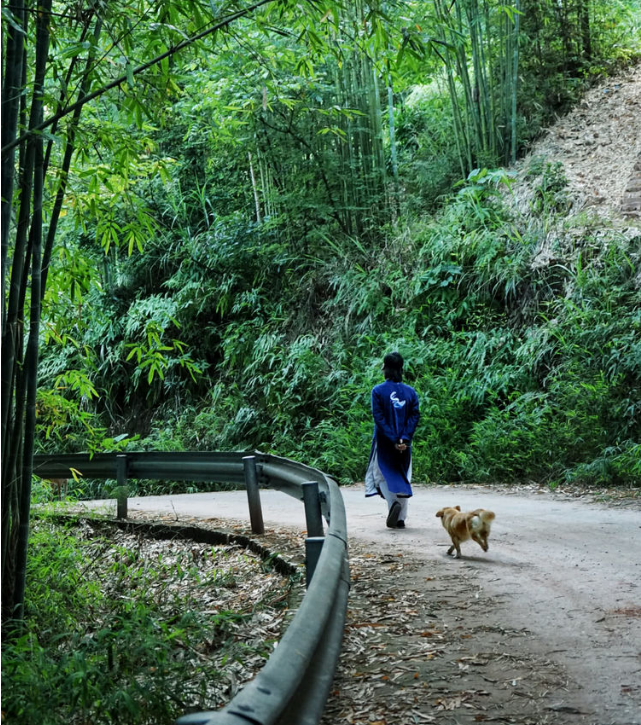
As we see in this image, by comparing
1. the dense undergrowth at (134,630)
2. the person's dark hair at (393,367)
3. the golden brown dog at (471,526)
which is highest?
the person's dark hair at (393,367)

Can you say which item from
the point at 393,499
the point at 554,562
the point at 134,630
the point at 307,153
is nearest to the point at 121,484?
the point at 393,499

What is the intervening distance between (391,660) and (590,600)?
5.39 feet

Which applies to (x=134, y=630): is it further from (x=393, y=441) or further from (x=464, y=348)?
(x=464, y=348)

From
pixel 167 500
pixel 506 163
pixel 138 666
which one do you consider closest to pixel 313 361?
pixel 167 500

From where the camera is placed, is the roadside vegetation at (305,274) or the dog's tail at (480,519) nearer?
the roadside vegetation at (305,274)

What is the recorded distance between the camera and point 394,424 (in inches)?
319

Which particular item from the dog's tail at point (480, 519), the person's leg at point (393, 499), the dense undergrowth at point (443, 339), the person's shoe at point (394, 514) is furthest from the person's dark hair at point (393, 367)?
the dense undergrowth at point (443, 339)

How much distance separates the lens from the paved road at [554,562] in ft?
12.5

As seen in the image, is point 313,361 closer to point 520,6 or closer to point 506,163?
point 506,163

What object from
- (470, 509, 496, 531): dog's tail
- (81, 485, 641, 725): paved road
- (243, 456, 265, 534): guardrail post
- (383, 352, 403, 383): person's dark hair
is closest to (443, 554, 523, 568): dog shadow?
(81, 485, 641, 725): paved road

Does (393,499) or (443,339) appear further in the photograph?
(443,339)

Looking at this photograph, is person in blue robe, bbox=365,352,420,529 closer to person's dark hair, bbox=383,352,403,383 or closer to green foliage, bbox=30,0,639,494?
person's dark hair, bbox=383,352,403,383

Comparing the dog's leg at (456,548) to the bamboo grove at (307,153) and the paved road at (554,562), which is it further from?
the bamboo grove at (307,153)

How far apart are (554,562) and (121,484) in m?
4.82
